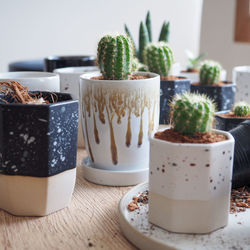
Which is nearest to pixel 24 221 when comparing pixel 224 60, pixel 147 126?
pixel 147 126

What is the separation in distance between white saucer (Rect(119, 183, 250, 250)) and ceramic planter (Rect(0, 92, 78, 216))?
11 centimetres

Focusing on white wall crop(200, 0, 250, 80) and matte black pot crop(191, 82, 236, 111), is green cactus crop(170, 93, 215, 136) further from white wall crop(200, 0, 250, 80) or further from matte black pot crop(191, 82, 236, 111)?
white wall crop(200, 0, 250, 80)

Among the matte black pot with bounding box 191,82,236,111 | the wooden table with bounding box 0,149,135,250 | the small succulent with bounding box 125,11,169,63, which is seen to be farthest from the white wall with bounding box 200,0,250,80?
the wooden table with bounding box 0,149,135,250

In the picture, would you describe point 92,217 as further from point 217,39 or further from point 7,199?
point 217,39

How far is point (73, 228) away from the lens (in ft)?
1.94

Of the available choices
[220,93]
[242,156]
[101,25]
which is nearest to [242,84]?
[220,93]

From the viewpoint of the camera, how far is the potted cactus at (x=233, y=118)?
0.79 m

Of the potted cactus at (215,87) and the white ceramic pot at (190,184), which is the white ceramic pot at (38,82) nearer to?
the white ceramic pot at (190,184)

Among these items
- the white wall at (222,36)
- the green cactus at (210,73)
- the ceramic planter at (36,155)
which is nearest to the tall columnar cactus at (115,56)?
the ceramic planter at (36,155)

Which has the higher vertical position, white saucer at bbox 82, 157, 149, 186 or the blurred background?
the blurred background

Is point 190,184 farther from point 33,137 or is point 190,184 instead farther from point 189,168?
point 33,137

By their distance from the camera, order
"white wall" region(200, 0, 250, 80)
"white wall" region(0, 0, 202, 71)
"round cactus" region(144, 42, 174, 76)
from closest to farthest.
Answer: "round cactus" region(144, 42, 174, 76), "white wall" region(0, 0, 202, 71), "white wall" region(200, 0, 250, 80)

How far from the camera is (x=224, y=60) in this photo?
2.10 metres

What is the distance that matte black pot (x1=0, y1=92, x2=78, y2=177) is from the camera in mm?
580
